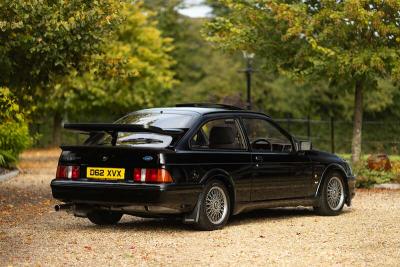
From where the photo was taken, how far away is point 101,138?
466 inches

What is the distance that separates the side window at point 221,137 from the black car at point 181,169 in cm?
1

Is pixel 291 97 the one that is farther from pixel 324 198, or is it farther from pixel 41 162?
pixel 324 198

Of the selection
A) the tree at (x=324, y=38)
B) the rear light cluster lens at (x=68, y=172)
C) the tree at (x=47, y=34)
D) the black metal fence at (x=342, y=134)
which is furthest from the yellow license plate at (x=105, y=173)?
the black metal fence at (x=342, y=134)

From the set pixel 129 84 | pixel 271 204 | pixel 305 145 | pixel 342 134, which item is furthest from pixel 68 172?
pixel 129 84

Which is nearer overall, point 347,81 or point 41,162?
point 347,81

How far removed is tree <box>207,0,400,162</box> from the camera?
67.8 feet

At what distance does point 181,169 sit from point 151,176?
41 cm

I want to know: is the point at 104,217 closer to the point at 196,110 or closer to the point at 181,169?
the point at 181,169

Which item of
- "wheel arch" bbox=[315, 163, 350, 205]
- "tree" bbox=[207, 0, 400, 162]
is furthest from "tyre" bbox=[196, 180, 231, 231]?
"tree" bbox=[207, 0, 400, 162]

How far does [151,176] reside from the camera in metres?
10.8

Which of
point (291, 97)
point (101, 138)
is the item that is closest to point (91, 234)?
point (101, 138)

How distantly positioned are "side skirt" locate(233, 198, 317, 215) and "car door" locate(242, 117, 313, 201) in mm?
58

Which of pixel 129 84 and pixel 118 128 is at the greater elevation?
pixel 129 84

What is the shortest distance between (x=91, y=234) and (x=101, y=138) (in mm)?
1452
